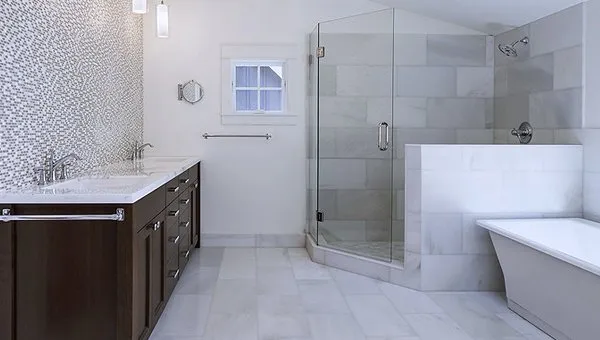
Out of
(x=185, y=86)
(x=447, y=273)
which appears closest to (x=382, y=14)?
(x=185, y=86)

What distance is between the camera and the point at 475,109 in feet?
16.5

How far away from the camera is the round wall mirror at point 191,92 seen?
494 cm

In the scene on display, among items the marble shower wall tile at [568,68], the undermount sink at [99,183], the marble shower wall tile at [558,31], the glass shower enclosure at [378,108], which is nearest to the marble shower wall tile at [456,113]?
the glass shower enclosure at [378,108]

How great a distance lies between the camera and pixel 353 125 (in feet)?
15.8

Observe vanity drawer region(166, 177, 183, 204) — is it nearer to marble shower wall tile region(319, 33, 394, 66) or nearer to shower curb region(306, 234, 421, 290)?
shower curb region(306, 234, 421, 290)

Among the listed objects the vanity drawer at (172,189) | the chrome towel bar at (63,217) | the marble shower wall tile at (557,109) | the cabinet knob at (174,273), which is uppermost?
the marble shower wall tile at (557,109)

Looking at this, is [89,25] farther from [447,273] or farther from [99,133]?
[447,273]

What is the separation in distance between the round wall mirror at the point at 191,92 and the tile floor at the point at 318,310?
1.65 meters

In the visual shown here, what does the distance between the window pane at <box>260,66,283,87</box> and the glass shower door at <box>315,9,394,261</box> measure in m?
0.42

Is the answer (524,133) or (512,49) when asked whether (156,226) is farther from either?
(512,49)

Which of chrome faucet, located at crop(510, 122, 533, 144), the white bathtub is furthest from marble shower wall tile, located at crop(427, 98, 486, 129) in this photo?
the white bathtub

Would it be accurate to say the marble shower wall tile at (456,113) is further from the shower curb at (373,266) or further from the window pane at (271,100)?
the shower curb at (373,266)

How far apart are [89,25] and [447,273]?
285 cm

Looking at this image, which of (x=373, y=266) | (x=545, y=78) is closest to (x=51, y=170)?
(x=373, y=266)
